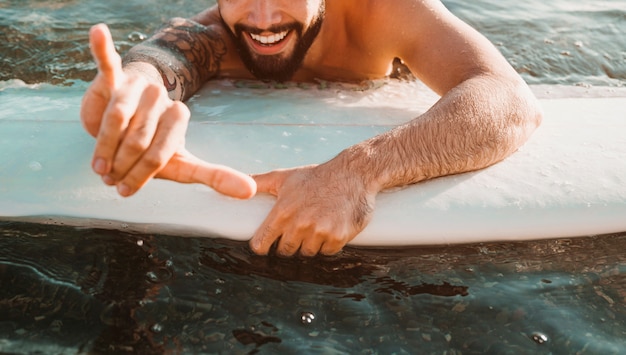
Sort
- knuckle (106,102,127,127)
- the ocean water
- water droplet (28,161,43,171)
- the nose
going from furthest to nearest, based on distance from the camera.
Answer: the nose
water droplet (28,161,43,171)
the ocean water
knuckle (106,102,127,127)

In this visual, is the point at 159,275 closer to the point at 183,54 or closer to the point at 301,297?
the point at 301,297

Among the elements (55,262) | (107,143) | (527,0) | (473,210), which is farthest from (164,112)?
(527,0)

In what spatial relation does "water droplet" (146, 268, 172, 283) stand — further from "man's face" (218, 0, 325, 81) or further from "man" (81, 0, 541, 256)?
"man's face" (218, 0, 325, 81)

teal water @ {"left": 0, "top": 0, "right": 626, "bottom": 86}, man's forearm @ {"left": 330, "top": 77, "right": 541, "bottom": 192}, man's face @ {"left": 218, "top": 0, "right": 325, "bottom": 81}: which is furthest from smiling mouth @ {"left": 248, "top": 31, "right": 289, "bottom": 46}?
teal water @ {"left": 0, "top": 0, "right": 626, "bottom": 86}

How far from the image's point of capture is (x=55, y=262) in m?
1.90

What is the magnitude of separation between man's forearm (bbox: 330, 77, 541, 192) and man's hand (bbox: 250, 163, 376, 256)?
61 millimetres

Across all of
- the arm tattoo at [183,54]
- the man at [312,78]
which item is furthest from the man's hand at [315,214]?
the arm tattoo at [183,54]

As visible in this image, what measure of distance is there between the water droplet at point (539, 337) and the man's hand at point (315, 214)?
1.68 feet

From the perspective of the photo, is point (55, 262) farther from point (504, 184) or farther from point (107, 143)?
point (504, 184)

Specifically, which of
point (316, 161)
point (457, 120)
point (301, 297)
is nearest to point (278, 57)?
point (316, 161)

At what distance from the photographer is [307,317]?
5.62 feet

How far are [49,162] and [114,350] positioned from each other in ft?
2.51

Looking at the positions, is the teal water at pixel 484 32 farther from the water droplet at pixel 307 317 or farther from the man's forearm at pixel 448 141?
the water droplet at pixel 307 317

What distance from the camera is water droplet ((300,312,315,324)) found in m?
1.70
